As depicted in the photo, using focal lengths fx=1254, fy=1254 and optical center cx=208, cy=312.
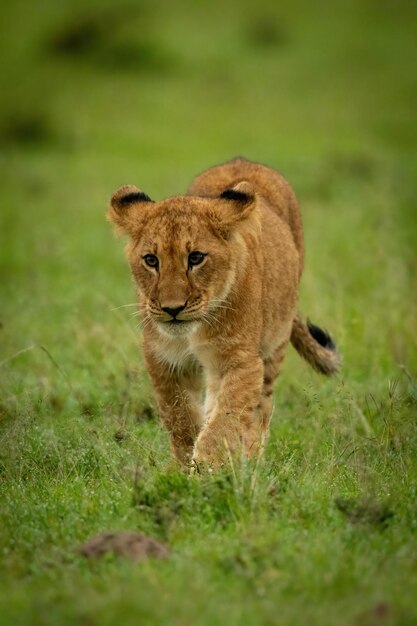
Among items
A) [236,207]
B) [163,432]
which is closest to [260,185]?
[236,207]

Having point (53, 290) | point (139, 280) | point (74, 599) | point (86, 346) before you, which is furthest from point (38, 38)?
point (74, 599)

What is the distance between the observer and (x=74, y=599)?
3893mm

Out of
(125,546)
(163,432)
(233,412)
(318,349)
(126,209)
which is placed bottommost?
(163,432)

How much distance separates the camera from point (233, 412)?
598cm

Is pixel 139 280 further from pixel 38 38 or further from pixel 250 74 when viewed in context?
pixel 38 38

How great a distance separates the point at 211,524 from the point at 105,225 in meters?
11.9

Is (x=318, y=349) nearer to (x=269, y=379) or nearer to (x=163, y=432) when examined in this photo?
(x=269, y=379)

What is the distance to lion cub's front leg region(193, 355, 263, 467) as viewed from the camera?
584 cm

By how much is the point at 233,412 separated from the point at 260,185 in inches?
72.0

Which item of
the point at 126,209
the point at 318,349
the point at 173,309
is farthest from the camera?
the point at 318,349

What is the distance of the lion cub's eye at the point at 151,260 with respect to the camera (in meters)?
5.89

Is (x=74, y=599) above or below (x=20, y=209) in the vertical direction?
above

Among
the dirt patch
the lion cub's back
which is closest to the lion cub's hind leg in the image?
the lion cub's back

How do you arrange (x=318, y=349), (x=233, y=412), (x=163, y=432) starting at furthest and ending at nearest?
(x=318, y=349)
(x=163, y=432)
(x=233, y=412)
